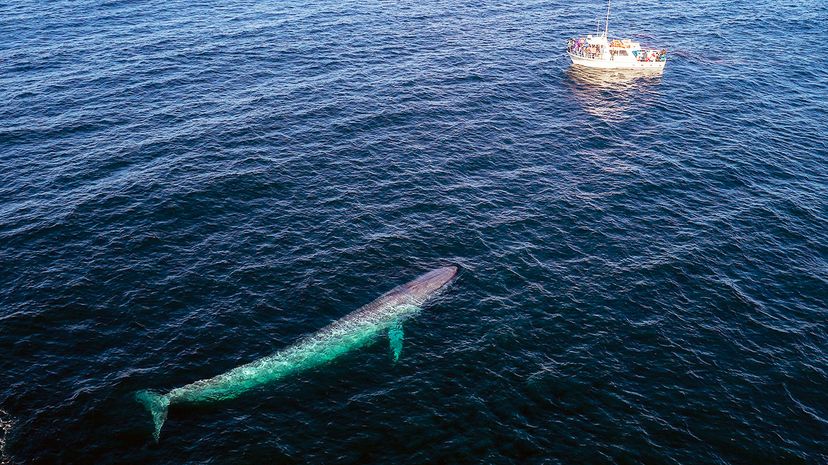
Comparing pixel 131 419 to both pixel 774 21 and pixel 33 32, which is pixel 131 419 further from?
pixel 774 21

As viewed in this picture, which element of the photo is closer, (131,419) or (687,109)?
(131,419)

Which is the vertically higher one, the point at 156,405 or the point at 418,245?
the point at 418,245

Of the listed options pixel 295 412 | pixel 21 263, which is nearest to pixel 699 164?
pixel 295 412

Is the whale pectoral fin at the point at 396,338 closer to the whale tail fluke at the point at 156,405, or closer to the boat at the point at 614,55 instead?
the whale tail fluke at the point at 156,405

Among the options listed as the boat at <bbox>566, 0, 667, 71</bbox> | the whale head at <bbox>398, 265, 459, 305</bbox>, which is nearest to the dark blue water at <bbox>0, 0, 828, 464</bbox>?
the whale head at <bbox>398, 265, 459, 305</bbox>

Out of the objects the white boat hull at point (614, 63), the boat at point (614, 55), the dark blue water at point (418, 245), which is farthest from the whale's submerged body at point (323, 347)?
the boat at point (614, 55)

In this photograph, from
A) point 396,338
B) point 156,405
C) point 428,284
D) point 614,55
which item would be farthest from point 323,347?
point 614,55

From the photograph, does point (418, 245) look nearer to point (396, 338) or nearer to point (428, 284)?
point (428, 284)
